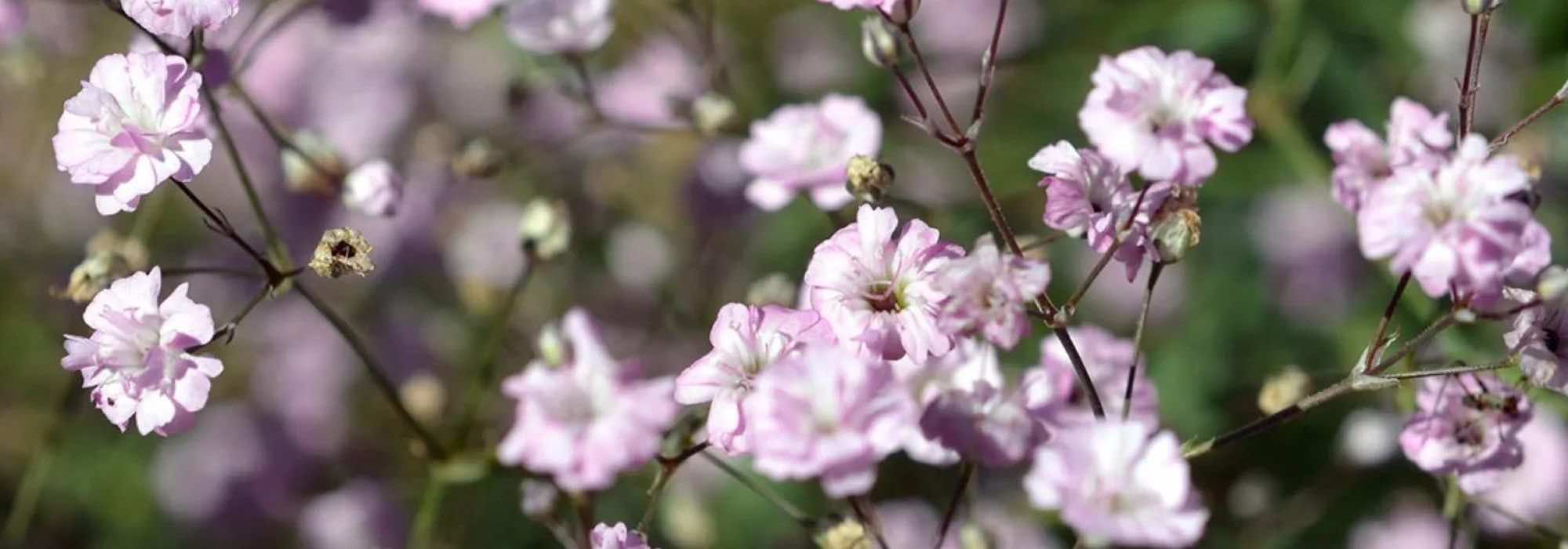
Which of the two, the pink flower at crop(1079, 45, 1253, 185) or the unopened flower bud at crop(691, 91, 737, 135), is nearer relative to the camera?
the pink flower at crop(1079, 45, 1253, 185)

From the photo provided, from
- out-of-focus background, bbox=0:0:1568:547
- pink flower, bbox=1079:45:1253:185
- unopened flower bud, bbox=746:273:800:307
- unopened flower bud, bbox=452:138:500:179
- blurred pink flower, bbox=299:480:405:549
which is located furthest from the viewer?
blurred pink flower, bbox=299:480:405:549

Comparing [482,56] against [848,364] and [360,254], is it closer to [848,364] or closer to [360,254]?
[360,254]

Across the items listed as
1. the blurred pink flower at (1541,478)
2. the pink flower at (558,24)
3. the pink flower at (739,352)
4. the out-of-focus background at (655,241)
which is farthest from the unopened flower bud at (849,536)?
the blurred pink flower at (1541,478)

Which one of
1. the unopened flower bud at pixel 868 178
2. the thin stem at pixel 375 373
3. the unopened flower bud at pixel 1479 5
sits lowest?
the thin stem at pixel 375 373

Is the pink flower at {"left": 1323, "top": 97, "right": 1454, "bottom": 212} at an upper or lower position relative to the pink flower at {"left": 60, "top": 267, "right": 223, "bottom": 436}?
upper

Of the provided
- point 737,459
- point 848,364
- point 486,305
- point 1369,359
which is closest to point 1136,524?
point 848,364

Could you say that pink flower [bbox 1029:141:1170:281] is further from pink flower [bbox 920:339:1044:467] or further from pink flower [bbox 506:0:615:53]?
pink flower [bbox 506:0:615:53]

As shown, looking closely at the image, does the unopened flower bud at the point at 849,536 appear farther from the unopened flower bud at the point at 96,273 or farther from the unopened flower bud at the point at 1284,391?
the unopened flower bud at the point at 96,273

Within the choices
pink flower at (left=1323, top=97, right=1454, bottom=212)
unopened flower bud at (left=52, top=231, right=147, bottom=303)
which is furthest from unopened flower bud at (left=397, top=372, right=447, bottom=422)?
pink flower at (left=1323, top=97, right=1454, bottom=212)

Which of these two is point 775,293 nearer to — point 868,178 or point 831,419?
point 868,178
